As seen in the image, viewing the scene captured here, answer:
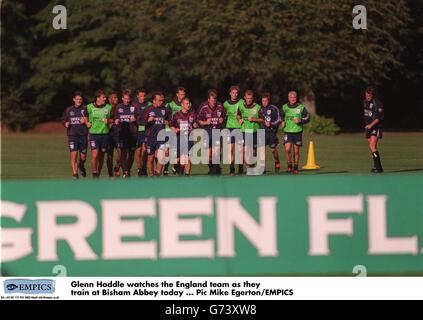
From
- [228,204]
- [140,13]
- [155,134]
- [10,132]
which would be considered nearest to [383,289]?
[228,204]

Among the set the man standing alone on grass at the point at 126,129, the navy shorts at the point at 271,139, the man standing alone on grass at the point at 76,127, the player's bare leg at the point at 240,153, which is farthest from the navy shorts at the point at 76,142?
the navy shorts at the point at 271,139

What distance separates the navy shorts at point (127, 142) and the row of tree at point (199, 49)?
23558 mm

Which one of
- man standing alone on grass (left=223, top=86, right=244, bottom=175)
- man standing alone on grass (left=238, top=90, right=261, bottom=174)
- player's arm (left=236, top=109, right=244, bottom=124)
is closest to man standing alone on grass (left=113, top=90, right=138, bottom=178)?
man standing alone on grass (left=223, top=86, right=244, bottom=175)

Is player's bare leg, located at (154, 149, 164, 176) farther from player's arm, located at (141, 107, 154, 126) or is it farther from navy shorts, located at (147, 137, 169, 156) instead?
player's arm, located at (141, 107, 154, 126)

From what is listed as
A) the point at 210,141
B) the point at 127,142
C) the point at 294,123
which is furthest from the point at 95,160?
the point at 294,123

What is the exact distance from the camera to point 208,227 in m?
9.77

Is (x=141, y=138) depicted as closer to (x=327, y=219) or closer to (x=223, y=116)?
(x=223, y=116)

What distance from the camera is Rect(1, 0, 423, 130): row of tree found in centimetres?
4600

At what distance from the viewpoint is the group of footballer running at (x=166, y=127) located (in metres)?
21.8

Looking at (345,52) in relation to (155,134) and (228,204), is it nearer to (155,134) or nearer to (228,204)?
(155,134)

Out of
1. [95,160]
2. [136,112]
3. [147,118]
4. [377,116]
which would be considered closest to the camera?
[95,160]

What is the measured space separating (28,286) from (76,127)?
12443mm

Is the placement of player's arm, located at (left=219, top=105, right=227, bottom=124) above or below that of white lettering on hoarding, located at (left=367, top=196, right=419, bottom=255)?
above
